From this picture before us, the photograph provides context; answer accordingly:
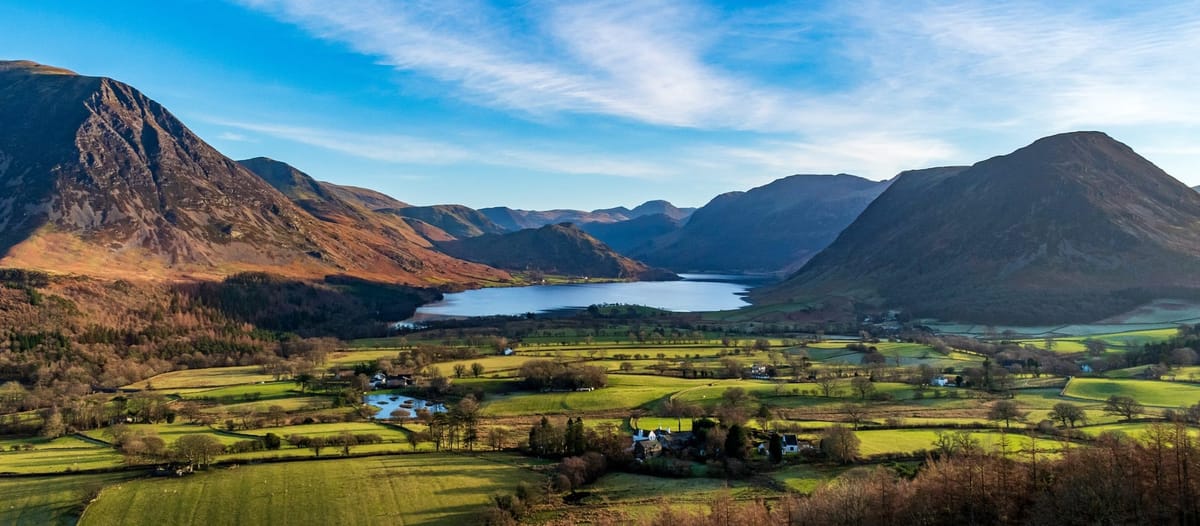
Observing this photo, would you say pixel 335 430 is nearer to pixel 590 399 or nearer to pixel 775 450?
pixel 590 399

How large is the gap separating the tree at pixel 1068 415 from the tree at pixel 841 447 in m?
22.9

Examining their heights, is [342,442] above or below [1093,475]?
below

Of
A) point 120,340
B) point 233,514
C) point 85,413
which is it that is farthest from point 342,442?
point 120,340

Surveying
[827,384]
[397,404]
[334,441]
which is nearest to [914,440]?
[827,384]

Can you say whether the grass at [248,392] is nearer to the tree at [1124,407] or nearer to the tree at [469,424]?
the tree at [469,424]

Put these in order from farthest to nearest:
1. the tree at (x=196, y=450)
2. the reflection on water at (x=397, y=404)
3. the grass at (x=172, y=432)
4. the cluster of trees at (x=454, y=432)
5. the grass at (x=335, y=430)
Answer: the reflection on water at (x=397, y=404), the grass at (x=335, y=430), the grass at (x=172, y=432), the cluster of trees at (x=454, y=432), the tree at (x=196, y=450)

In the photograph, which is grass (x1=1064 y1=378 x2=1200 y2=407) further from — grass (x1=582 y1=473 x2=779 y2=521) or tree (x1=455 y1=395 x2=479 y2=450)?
tree (x1=455 y1=395 x2=479 y2=450)

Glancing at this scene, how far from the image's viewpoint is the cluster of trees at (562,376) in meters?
88.9

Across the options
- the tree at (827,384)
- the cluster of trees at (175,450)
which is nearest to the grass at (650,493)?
the cluster of trees at (175,450)

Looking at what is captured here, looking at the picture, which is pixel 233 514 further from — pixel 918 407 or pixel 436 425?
pixel 918 407

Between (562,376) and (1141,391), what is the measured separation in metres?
67.2

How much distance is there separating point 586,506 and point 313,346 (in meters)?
96.4

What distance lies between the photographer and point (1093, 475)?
107ft

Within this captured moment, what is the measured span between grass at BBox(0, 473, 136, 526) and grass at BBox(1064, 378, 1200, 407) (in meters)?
94.9
